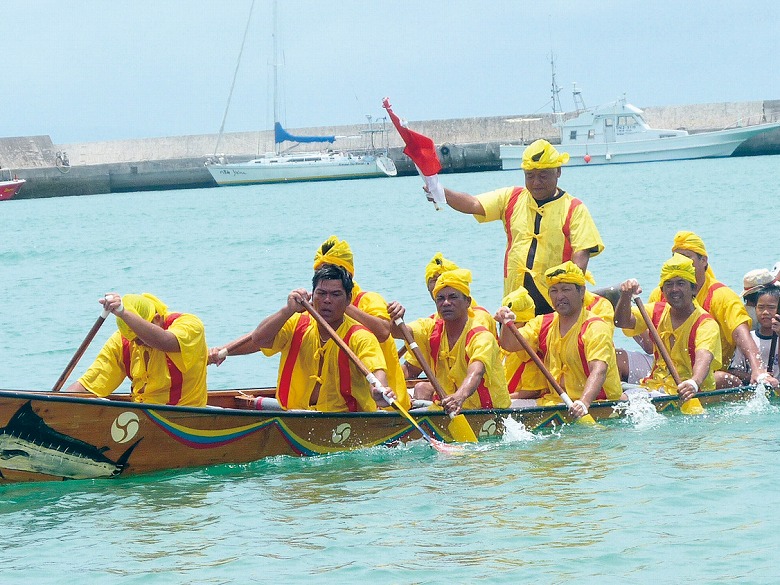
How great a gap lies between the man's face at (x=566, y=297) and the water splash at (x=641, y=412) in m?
0.98

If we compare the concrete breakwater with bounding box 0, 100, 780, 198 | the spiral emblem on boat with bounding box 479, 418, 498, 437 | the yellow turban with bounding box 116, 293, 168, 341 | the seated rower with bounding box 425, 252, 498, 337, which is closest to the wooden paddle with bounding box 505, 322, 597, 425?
the seated rower with bounding box 425, 252, 498, 337

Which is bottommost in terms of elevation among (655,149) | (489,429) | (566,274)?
(489,429)

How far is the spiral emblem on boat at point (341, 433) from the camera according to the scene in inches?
356

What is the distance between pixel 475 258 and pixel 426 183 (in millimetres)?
20384

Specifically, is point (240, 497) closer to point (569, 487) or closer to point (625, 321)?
point (569, 487)

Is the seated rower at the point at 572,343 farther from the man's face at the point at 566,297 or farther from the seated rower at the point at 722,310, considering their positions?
the seated rower at the point at 722,310

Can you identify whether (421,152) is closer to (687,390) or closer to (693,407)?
(687,390)

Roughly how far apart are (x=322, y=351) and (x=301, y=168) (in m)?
58.5

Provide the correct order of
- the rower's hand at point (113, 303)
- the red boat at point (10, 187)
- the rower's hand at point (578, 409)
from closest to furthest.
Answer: the rower's hand at point (113, 303) < the rower's hand at point (578, 409) < the red boat at point (10, 187)

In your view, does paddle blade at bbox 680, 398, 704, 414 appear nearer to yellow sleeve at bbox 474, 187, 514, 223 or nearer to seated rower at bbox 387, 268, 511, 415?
seated rower at bbox 387, 268, 511, 415

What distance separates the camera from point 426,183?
9992 mm

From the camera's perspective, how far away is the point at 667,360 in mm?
10445

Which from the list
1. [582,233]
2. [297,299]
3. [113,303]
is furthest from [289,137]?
[113,303]

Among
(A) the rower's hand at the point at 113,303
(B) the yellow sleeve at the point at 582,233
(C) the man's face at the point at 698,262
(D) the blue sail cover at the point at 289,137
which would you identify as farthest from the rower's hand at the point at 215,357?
(D) the blue sail cover at the point at 289,137
